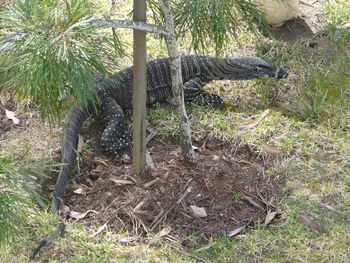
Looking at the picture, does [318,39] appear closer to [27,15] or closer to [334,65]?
[334,65]

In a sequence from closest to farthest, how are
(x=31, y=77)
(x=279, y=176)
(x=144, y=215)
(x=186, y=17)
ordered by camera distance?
(x=31, y=77)
(x=186, y=17)
(x=144, y=215)
(x=279, y=176)

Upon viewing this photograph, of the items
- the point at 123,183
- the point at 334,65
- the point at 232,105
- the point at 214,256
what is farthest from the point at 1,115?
the point at 334,65

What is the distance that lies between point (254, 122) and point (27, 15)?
2.58 metres

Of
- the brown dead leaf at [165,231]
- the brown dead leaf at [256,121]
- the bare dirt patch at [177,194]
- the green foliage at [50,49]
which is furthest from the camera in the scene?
the brown dead leaf at [256,121]

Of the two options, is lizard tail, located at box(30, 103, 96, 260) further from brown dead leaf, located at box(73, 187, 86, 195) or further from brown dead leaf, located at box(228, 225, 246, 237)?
brown dead leaf, located at box(228, 225, 246, 237)

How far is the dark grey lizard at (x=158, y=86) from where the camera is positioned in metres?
5.85

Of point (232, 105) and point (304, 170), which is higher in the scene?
point (232, 105)

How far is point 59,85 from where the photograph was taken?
4.07m

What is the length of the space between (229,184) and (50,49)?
1.98 meters

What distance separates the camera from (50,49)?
3.96 m

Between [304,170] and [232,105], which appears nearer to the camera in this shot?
[304,170]

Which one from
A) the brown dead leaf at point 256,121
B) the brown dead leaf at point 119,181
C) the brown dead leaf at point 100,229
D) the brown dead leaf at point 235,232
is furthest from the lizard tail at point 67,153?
the brown dead leaf at point 256,121

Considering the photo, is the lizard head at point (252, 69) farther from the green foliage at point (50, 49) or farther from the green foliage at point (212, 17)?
the green foliage at point (50, 49)

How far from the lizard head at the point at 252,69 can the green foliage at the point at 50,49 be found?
99.2 inches
